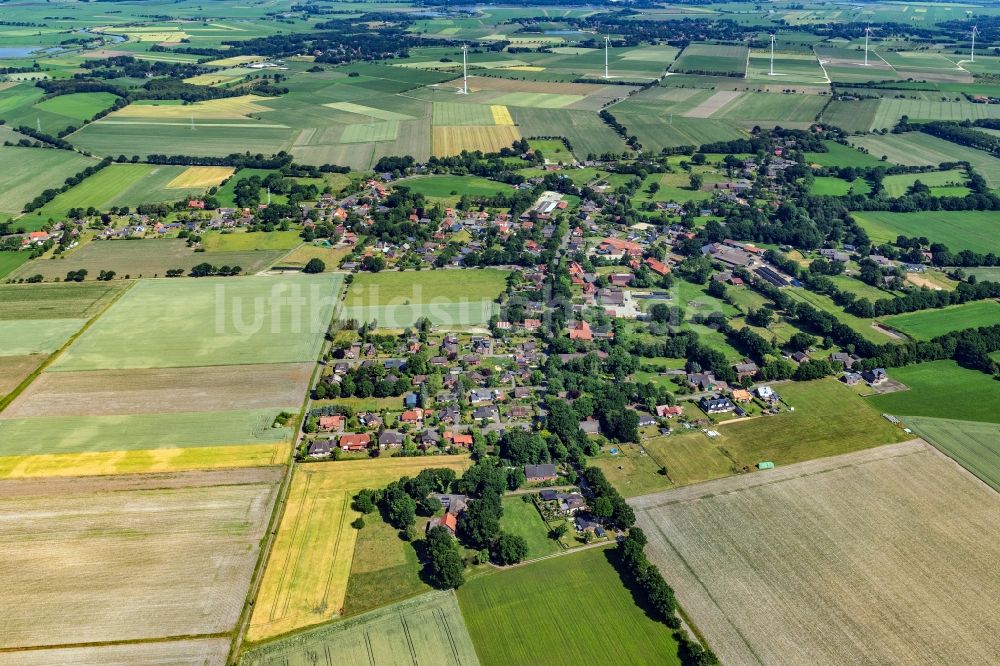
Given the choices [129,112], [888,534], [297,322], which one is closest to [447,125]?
[129,112]

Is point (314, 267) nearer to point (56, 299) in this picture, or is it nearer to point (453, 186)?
point (56, 299)

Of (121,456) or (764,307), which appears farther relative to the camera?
(764,307)

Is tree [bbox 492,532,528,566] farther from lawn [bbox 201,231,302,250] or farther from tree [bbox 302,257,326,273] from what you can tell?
lawn [bbox 201,231,302,250]

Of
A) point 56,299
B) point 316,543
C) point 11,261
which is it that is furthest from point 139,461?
point 11,261

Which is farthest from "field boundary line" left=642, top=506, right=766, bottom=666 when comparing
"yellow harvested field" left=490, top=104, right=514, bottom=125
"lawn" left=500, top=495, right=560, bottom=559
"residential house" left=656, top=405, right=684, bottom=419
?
"yellow harvested field" left=490, top=104, right=514, bottom=125

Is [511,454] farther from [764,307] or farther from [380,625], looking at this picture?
[764,307]
